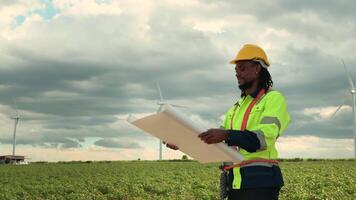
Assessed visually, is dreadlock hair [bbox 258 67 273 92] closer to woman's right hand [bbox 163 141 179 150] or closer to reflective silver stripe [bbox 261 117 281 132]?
reflective silver stripe [bbox 261 117 281 132]

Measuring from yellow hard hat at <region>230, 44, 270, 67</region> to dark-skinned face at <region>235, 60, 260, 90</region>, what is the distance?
0.15 feet

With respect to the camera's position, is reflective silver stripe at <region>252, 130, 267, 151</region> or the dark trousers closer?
reflective silver stripe at <region>252, 130, 267, 151</region>

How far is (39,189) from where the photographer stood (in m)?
23.6

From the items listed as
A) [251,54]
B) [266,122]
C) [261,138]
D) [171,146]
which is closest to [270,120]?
[266,122]

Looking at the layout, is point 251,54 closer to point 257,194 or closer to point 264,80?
point 264,80

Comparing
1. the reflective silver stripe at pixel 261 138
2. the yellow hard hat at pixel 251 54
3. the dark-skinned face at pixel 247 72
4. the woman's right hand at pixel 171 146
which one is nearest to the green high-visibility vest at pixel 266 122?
the reflective silver stripe at pixel 261 138

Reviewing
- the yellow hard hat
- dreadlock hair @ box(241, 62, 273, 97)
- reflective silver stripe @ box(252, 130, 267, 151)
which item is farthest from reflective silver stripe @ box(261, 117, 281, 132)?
the yellow hard hat

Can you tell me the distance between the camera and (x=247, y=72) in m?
4.29

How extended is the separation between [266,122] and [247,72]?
52 cm

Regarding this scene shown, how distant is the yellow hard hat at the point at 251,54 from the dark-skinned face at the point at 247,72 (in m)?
0.05

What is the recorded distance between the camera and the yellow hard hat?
14.0 ft

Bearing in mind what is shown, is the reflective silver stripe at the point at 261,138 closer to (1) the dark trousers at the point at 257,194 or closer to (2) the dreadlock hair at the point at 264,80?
(1) the dark trousers at the point at 257,194

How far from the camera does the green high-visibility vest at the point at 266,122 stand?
3.93 metres

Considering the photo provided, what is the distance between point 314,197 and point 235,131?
42.4 ft
